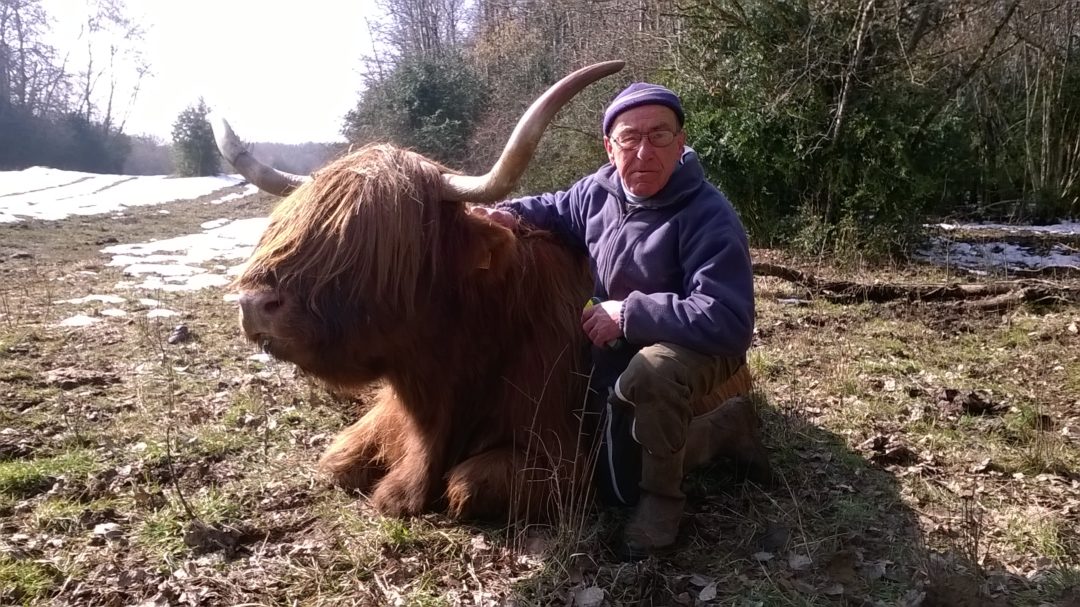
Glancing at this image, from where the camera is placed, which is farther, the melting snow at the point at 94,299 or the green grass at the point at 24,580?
the melting snow at the point at 94,299

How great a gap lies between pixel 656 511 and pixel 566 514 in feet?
1.11

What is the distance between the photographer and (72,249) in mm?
11320

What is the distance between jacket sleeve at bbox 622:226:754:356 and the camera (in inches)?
99.6

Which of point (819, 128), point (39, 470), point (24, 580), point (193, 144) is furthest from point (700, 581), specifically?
point (193, 144)

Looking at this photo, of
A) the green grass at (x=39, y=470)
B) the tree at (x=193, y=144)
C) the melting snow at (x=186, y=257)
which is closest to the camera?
the green grass at (x=39, y=470)

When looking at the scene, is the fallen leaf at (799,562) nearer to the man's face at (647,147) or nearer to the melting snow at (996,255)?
the man's face at (647,147)

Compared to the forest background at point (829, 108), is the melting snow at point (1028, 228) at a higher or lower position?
lower

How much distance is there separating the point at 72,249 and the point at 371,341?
10641mm

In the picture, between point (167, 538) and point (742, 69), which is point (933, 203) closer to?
point (742, 69)

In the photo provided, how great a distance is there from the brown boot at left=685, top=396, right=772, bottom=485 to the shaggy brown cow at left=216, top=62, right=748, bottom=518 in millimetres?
453

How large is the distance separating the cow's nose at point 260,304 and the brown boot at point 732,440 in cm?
165

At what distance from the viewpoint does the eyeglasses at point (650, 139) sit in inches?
110

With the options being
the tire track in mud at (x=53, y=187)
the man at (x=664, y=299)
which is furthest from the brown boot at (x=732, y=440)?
the tire track in mud at (x=53, y=187)

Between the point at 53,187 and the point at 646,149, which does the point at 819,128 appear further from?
the point at 53,187
